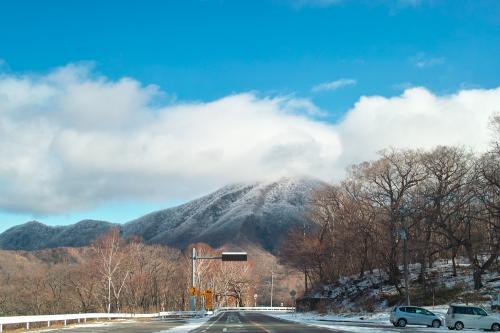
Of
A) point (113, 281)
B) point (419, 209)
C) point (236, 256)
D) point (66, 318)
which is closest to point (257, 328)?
point (236, 256)

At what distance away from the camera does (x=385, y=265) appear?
7338 cm

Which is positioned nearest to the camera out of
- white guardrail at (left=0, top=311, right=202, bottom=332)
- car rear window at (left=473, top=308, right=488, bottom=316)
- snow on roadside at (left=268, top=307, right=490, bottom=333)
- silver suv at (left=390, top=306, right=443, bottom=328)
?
white guardrail at (left=0, top=311, right=202, bottom=332)

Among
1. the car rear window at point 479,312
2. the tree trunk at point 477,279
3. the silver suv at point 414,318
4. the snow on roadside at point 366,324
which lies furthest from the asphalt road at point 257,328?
the tree trunk at point 477,279

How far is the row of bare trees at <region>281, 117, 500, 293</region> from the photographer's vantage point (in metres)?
53.5

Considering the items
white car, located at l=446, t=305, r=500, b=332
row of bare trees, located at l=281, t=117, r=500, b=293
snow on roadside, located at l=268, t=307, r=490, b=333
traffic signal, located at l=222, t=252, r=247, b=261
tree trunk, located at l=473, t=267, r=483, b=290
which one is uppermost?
row of bare trees, located at l=281, t=117, r=500, b=293

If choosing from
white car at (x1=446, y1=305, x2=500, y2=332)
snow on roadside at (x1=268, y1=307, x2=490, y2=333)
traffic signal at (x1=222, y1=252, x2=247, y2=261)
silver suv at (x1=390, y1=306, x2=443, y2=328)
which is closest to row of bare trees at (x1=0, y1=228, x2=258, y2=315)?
traffic signal at (x1=222, y1=252, x2=247, y2=261)

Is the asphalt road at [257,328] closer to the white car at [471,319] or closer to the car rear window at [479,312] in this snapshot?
the white car at [471,319]

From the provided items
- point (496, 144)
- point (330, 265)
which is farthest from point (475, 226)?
point (330, 265)

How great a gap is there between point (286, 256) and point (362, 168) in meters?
28.7

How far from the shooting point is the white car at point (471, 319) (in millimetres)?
36344

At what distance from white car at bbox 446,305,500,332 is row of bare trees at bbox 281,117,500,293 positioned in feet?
33.3

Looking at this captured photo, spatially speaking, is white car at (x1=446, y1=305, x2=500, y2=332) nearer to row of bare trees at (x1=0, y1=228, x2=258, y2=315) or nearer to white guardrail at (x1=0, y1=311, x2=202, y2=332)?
white guardrail at (x1=0, y1=311, x2=202, y2=332)

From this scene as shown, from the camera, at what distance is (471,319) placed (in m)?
36.6

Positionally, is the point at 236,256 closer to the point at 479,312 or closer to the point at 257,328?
the point at 257,328
